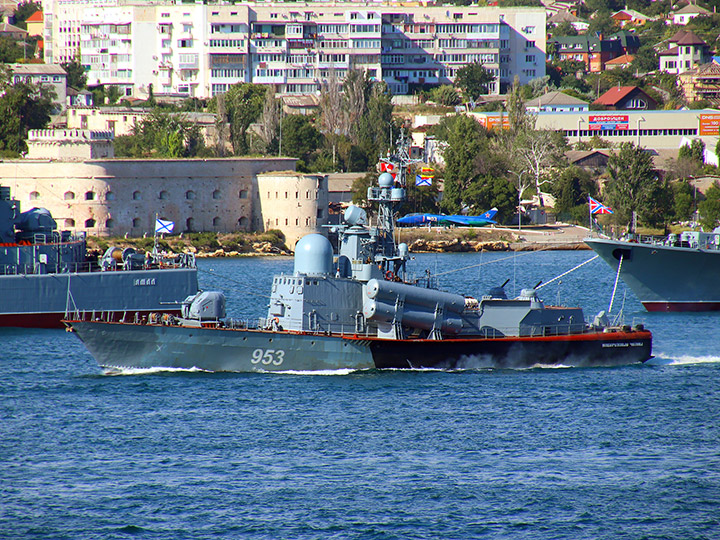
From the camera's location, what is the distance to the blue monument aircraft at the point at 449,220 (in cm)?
10250

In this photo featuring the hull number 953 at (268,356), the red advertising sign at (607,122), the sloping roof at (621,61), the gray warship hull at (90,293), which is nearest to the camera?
the hull number 953 at (268,356)

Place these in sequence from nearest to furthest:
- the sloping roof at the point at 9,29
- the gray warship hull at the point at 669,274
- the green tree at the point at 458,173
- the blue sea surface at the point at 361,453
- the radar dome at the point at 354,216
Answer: the blue sea surface at the point at 361,453 < the radar dome at the point at 354,216 < the gray warship hull at the point at 669,274 < the green tree at the point at 458,173 < the sloping roof at the point at 9,29

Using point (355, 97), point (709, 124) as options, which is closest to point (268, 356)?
point (355, 97)

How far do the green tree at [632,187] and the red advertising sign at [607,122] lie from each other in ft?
88.4

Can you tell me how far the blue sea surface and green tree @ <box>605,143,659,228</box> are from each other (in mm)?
56321

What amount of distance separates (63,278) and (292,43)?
289 ft

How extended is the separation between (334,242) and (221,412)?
61.9m

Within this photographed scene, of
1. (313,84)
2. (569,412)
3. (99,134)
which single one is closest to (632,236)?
(569,412)

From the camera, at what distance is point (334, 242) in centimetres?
9700

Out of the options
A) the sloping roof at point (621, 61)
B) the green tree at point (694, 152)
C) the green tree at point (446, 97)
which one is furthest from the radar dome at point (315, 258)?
the sloping roof at point (621, 61)

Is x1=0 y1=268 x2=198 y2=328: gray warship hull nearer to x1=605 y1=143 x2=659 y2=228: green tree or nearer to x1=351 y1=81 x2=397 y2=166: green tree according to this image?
x1=605 y1=143 x2=659 y2=228: green tree

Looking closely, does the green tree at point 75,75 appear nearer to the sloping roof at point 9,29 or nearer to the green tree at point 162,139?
the green tree at point 162,139

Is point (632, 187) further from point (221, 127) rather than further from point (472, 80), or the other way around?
point (472, 80)

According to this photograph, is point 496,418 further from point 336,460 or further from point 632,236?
point 632,236
